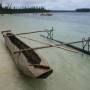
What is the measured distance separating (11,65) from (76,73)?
250 centimetres

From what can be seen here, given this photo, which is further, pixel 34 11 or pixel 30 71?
pixel 34 11

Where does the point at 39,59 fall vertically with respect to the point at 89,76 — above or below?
above

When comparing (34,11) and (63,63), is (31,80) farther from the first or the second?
(34,11)

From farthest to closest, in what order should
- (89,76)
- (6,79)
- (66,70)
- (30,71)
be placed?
(66,70) < (89,76) < (6,79) < (30,71)

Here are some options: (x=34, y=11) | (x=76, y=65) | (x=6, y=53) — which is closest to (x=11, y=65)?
(x=6, y=53)


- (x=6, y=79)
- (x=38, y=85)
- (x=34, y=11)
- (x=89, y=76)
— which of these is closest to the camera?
(x=38, y=85)

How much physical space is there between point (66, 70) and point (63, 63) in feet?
2.91

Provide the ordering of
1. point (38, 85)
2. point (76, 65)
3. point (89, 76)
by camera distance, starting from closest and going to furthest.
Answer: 1. point (38, 85)
2. point (89, 76)
3. point (76, 65)

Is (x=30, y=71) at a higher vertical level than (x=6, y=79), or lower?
higher

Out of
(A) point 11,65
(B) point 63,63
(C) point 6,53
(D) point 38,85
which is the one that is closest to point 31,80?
(D) point 38,85

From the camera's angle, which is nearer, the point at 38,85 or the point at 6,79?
the point at 38,85

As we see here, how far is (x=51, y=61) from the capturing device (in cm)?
832

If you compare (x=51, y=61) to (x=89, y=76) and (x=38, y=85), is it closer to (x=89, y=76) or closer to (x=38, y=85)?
(x=89, y=76)

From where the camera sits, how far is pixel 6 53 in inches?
367
